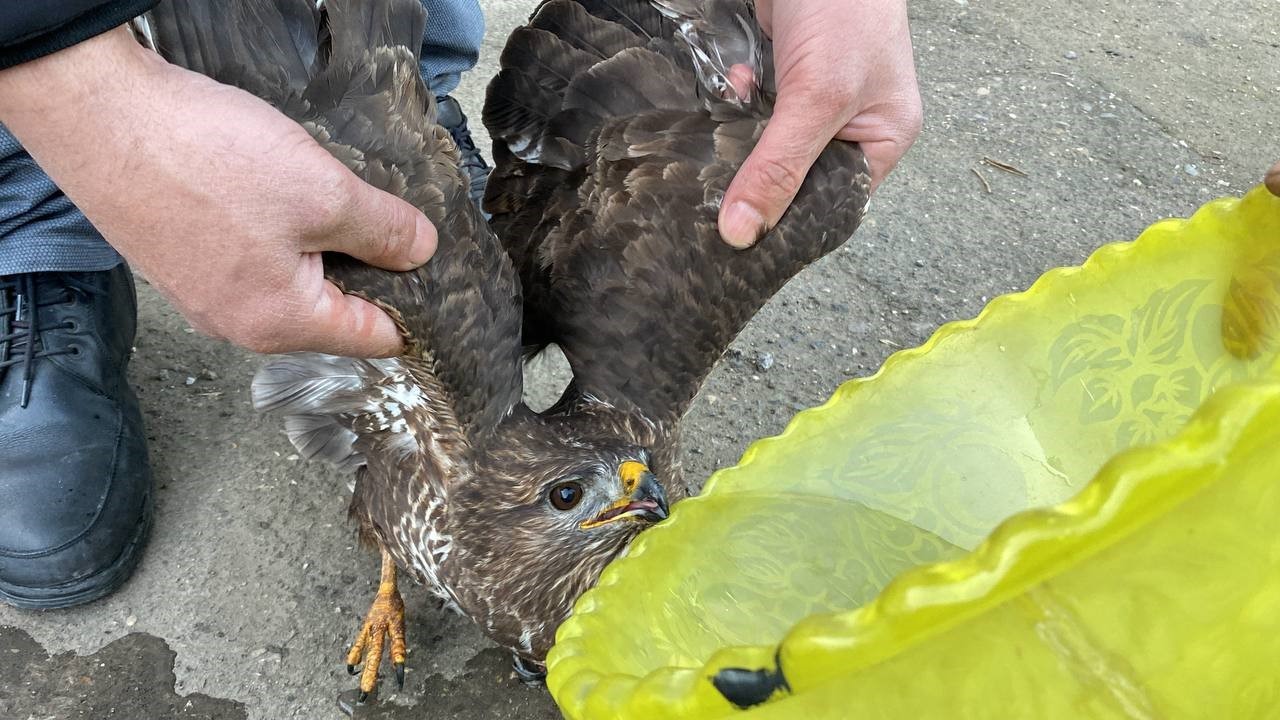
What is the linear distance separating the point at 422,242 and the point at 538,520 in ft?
2.38

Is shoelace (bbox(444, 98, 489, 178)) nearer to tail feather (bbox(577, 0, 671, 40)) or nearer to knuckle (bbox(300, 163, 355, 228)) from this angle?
tail feather (bbox(577, 0, 671, 40))

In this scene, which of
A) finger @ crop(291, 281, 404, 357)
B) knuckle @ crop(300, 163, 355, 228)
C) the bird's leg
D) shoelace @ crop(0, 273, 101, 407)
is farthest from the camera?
shoelace @ crop(0, 273, 101, 407)

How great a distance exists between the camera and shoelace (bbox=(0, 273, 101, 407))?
238 cm

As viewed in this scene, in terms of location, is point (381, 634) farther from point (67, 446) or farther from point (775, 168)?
point (775, 168)

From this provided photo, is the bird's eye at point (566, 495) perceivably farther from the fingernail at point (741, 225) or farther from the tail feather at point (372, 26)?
the tail feather at point (372, 26)

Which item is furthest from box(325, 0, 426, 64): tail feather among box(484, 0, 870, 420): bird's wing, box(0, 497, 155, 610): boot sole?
box(0, 497, 155, 610): boot sole

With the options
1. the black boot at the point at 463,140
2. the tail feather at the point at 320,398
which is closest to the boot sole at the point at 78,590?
the tail feather at the point at 320,398

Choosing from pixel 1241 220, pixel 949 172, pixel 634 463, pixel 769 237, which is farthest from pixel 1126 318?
pixel 949 172

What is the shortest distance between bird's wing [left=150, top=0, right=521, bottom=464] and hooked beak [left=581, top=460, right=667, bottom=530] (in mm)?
330

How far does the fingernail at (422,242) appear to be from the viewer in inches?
67.1

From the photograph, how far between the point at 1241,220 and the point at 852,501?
29.7 inches

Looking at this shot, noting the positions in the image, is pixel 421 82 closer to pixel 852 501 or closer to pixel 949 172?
pixel 852 501

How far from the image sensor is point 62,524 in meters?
2.21

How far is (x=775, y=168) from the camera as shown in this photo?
→ 1923mm
